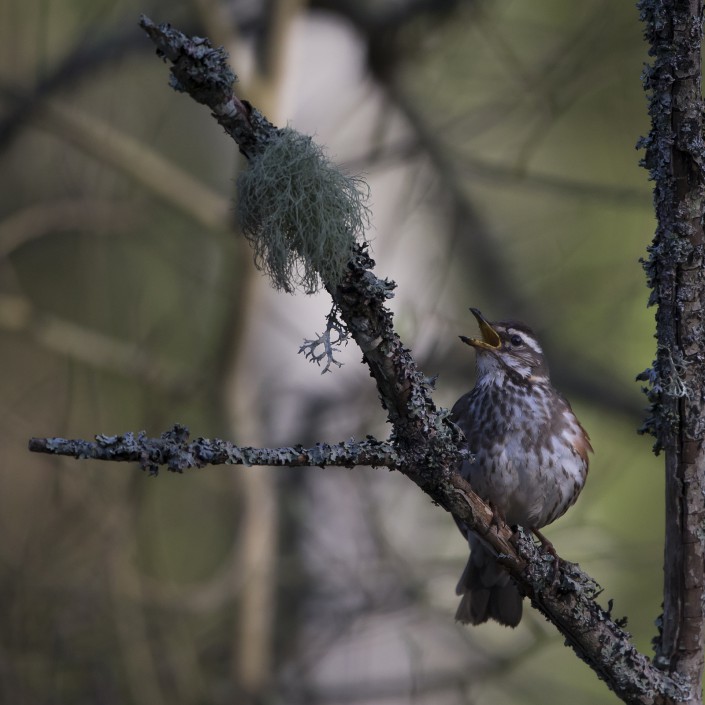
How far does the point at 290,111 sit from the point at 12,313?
248cm

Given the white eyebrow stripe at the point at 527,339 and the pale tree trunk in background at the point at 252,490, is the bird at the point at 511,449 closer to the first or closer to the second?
the white eyebrow stripe at the point at 527,339

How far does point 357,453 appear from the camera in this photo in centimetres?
259

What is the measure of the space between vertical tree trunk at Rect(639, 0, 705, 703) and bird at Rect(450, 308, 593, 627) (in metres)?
0.79

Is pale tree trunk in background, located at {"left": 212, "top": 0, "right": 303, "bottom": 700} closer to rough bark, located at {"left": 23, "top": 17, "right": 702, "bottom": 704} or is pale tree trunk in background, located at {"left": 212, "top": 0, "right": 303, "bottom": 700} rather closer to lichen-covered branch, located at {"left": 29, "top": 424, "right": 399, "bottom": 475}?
rough bark, located at {"left": 23, "top": 17, "right": 702, "bottom": 704}

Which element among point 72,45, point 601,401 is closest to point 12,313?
point 72,45

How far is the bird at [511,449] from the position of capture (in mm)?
4199

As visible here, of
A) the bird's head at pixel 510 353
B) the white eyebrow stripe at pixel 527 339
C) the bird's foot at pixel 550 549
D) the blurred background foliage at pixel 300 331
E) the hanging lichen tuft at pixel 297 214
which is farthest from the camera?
the blurred background foliage at pixel 300 331

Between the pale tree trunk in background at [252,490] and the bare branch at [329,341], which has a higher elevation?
the pale tree trunk in background at [252,490]

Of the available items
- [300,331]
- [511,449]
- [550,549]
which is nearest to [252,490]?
[300,331]

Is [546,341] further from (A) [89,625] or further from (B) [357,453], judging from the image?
(B) [357,453]

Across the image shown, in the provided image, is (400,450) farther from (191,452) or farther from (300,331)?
(300,331)

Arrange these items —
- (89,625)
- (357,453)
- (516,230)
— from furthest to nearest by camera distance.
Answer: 1. (516,230)
2. (89,625)
3. (357,453)

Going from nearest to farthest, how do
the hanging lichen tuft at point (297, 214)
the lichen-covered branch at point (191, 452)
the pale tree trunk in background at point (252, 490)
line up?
the lichen-covered branch at point (191, 452), the hanging lichen tuft at point (297, 214), the pale tree trunk in background at point (252, 490)

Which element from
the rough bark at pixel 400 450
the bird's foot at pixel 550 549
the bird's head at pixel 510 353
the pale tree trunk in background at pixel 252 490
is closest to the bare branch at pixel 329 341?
the rough bark at pixel 400 450
